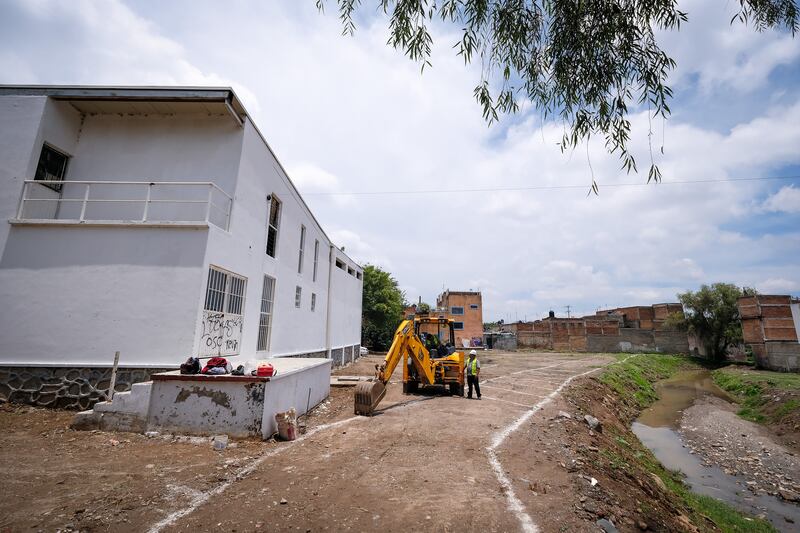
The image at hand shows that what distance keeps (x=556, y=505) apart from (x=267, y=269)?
9762mm

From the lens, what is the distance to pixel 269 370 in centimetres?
670

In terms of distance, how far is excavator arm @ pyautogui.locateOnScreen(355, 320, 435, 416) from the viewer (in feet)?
29.0

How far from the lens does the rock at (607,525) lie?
13.3 ft

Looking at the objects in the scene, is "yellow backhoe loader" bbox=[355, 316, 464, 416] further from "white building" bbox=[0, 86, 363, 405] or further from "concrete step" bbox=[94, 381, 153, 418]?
"concrete step" bbox=[94, 381, 153, 418]

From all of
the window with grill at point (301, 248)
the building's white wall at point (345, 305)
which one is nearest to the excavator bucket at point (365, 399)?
the window with grill at point (301, 248)

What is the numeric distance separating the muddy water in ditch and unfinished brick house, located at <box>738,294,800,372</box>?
1027cm

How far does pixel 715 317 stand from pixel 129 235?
45.2m

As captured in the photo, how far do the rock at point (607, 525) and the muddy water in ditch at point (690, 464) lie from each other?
5786 mm

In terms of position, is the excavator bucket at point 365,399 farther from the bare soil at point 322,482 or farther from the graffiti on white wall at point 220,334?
the graffiti on white wall at point 220,334

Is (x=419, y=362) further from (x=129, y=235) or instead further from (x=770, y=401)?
(x=770, y=401)

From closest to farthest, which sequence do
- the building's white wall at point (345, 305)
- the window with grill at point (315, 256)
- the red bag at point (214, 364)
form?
the red bag at point (214, 364) → the window with grill at point (315, 256) → the building's white wall at point (345, 305)

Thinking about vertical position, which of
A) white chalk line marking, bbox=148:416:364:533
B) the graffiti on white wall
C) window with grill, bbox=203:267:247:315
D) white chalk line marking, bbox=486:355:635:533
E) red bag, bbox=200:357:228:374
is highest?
window with grill, bbox=203:267:247:315

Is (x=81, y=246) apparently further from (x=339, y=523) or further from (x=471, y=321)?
(x=471, y=321)

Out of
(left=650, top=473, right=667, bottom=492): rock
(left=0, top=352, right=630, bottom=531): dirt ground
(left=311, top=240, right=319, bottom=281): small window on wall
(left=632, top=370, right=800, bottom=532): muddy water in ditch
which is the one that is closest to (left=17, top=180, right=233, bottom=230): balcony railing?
(left=0, top=352, right=630, bottom=531): dirt ground
